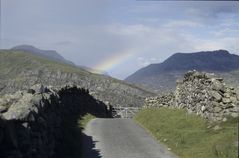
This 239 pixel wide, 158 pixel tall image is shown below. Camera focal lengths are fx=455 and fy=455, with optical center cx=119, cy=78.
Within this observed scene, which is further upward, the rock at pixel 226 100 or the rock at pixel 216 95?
the rock at pixel 216 95

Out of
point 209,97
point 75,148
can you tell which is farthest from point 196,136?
point 75,148

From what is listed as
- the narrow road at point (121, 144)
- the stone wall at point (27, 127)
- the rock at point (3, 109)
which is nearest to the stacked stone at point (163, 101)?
the narrow road at point (121, 144)

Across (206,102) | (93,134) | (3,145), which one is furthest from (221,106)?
(3,145)

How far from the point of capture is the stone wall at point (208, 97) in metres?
31.7

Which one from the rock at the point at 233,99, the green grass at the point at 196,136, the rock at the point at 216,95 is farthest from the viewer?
the rock at the point at 216,95

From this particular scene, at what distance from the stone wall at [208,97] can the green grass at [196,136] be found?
814 millimetres

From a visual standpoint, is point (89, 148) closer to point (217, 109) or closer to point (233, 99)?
point (217, 109)

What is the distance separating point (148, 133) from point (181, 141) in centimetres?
890

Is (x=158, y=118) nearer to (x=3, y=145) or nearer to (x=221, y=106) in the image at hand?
(x=221, y=106)

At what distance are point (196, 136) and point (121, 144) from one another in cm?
530

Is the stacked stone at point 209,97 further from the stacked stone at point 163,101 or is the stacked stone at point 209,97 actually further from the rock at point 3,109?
the rock at point 3,109

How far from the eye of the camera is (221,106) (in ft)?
106

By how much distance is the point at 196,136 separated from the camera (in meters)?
29.4

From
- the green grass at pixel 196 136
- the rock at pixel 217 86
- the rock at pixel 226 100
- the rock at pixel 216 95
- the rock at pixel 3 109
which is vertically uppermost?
the rock at pixel 217 86
